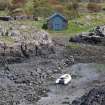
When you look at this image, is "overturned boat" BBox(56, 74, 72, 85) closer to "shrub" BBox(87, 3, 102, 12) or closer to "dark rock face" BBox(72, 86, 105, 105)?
"dark rock face" BBox(72, 86, 105, 105)

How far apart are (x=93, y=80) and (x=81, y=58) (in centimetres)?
1319

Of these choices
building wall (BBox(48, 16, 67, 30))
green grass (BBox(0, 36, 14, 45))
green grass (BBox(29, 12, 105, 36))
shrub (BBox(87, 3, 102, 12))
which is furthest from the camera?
shrub (BBox(87, 3, 102, 12))

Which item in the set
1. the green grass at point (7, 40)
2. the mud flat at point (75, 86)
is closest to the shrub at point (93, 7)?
the green grass at point (7, 40)

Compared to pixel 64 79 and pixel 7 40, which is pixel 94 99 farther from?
pixel 7 40

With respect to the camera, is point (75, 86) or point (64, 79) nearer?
point (75, 86)

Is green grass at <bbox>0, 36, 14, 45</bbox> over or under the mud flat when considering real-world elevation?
over

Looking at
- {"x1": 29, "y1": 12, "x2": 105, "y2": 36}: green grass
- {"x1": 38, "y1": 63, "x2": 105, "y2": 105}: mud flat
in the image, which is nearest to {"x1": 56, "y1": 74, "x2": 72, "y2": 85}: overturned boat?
{"x1": 38, "y1": 63, "x2": 105, "y2": 105}: mud flat

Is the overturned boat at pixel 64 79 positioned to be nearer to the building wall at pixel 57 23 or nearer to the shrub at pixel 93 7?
the building wall at pixel 57 23

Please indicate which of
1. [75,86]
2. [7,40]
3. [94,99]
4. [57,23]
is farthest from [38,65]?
[57,23]

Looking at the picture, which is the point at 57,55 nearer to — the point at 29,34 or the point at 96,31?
the point at 29,34

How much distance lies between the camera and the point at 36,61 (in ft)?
218

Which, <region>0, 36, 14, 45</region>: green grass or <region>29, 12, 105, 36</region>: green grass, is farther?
<region>29, 12, 105, 36</region>: green grass

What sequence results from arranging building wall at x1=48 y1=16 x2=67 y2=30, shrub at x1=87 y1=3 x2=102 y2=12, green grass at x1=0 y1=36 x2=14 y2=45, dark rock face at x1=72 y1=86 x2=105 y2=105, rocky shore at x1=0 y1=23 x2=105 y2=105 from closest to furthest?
1. dark rock face at x1=72 y1=86 x2=105 y2=105
2. rocky shore at x1=0 y1=23 x2=105 y2=105
3. green grass at x1=0 y1=36 x2=14 y2=45
4. building wall at x1=48 y1=16 x2=67 y2=30
5. shrub at x1=87 y1=3 x2=102 y2=12

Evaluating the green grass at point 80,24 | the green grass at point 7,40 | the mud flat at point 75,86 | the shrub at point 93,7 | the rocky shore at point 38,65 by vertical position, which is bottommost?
the mud flat at point 75,86
